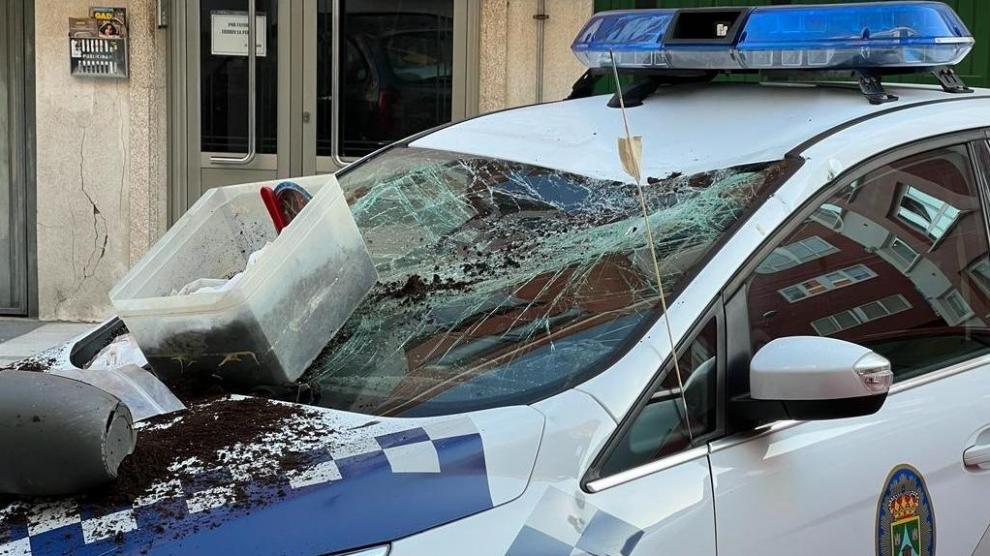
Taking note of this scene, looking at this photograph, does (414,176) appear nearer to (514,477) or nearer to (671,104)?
(671,104)

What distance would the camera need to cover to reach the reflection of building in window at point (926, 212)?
8.99 ft

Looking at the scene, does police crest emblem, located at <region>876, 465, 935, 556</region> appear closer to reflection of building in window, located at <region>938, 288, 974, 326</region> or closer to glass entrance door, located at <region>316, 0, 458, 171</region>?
reflection of building in window, located at <region>938, 288, 974, 326</region>

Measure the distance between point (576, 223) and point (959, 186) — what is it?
0.94 meters

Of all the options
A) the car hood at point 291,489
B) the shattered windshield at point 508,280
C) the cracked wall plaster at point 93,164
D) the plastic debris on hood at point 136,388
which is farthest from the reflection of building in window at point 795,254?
Result: the cracked wall plaster at point 93,164

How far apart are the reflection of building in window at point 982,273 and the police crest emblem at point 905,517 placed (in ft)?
2.00

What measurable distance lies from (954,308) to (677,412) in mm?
956

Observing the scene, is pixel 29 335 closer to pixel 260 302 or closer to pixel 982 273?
pixel 260 302

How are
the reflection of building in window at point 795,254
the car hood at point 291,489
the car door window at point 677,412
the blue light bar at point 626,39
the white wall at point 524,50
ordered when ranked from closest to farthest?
the car hood at point 291,489
the car door window at point 677,412
the reflection of building in window at point 795,254
the blue light bar at point 626,39
the white wall at point 524,50

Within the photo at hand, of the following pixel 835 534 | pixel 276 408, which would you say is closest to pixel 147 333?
pixel 276 408

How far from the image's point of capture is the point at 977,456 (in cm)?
259

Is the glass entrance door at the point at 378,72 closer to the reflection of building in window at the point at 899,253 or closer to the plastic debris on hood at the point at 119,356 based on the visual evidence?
the plastic debris on hood at the point at 119,356

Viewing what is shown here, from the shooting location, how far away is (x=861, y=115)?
2734 millimetres

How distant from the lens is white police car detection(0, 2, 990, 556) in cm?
197

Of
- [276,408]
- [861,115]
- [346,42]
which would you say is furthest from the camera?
[346,42]
